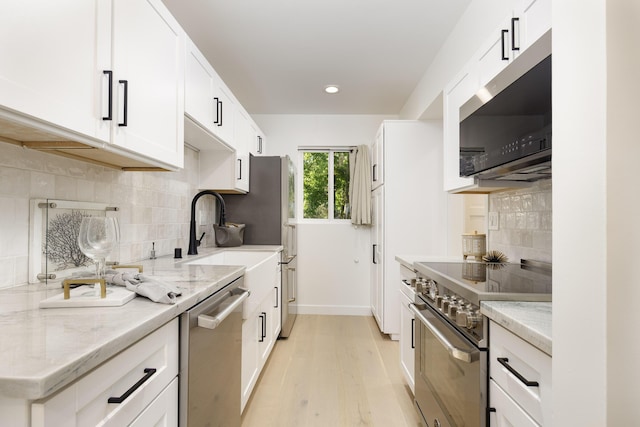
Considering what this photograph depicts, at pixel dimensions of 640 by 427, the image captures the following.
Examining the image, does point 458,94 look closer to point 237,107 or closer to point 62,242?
point 237,107

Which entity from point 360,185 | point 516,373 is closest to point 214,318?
point 516,373

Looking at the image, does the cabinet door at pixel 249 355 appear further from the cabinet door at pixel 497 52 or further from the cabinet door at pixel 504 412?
the cabinet door at pixel 497 52

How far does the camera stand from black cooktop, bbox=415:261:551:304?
1.11 meters

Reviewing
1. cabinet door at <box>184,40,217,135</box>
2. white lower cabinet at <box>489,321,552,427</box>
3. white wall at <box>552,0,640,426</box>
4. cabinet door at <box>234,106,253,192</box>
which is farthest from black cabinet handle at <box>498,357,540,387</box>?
cabinet door at <box>234,106,253,192</box>

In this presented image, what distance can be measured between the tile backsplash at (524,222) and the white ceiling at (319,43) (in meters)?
1.33

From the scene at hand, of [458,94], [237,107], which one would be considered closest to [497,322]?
[458,94]

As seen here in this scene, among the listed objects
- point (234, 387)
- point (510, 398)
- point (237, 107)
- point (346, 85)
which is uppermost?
point (346, 85)

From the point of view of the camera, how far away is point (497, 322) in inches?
39.9

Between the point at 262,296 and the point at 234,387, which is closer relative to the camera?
the point at 234,387

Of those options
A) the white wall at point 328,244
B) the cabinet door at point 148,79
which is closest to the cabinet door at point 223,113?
the cabinet door at point 148,79

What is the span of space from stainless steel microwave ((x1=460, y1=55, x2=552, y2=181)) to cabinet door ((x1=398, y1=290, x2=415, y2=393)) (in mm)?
950

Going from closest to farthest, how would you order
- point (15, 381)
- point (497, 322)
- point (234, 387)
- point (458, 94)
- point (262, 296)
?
point (15, 381)
point (497, 322)
point (234, 387)
point (458, 94)
point (262, 296)

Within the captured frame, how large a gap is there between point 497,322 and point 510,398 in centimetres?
21

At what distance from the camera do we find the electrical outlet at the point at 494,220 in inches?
83.7
